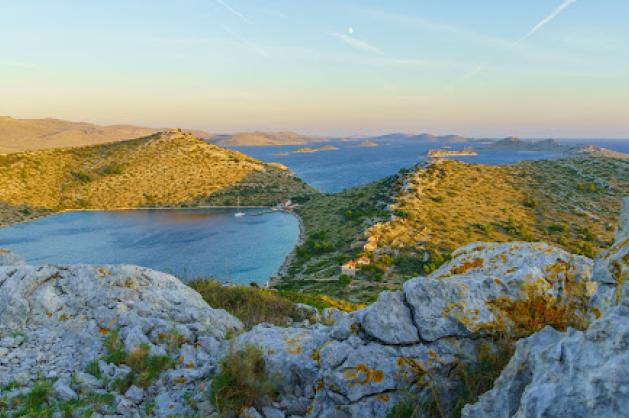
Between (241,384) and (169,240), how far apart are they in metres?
66.6

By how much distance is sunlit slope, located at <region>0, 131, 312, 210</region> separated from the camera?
96938mm

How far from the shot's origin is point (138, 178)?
107m

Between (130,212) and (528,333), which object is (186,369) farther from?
(130,212)

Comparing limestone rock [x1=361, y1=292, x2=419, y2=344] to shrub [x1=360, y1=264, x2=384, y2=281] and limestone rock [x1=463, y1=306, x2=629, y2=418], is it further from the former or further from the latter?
shrub [x1=360, y1=264, x2=384, y2=281]

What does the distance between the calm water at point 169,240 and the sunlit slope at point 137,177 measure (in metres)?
8.74

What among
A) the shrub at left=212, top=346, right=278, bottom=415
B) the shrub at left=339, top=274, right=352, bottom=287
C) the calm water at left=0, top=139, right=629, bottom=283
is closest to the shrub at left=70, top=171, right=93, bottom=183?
the calm water at left=0, top=139, right=629, bottom=283

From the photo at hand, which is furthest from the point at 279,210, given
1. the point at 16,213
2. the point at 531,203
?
→ the point at 16,213

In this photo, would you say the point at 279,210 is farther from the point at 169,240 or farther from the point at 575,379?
the point at 575,379

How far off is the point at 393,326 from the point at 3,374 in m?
7.00

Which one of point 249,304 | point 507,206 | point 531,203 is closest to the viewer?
point 249,304

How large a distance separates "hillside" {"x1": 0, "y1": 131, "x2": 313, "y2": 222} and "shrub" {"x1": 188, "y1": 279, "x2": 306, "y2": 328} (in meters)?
86.1

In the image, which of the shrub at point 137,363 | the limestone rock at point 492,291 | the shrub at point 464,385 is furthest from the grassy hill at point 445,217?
the shrub at point 464,385

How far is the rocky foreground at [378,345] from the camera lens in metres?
5.23

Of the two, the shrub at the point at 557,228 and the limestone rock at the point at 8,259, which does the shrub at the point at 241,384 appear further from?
the shrub at the point at 557,228
